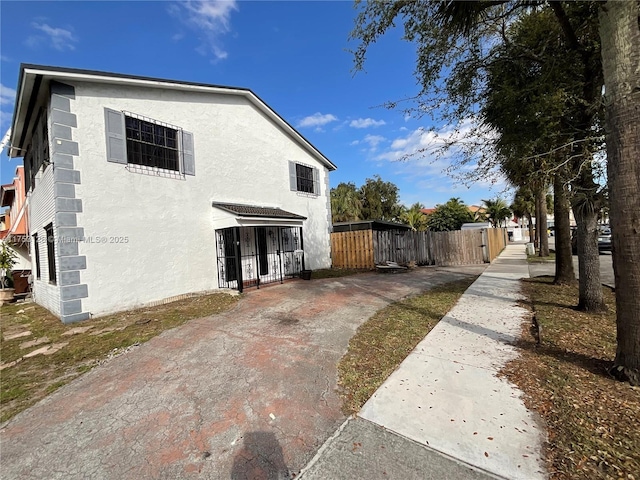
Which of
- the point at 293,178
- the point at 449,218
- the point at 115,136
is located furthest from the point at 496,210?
the point at 115,136

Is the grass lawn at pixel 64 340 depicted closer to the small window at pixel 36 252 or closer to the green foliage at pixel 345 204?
the small window at pixel 36 252

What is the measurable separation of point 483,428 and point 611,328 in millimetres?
4226

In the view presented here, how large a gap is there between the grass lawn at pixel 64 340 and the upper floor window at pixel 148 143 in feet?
13.3

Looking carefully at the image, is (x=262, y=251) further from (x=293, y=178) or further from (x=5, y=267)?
(x=5, y=267)

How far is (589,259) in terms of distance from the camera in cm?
611

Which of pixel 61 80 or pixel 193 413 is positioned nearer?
pixel 193 413

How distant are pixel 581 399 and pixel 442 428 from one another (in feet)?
5.16

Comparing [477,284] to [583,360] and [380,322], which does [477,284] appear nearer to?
[380,322]

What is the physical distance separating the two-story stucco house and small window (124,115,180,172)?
32 millimetres

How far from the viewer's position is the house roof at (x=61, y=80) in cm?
680

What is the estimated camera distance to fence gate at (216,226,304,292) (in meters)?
10.2

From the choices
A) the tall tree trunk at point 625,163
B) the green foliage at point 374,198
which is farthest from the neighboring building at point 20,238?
the green foliage at point 374,198

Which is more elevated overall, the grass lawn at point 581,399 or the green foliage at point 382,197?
the green foliage at point 382,197

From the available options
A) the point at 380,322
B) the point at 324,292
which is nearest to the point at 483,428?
the point at 380,322
